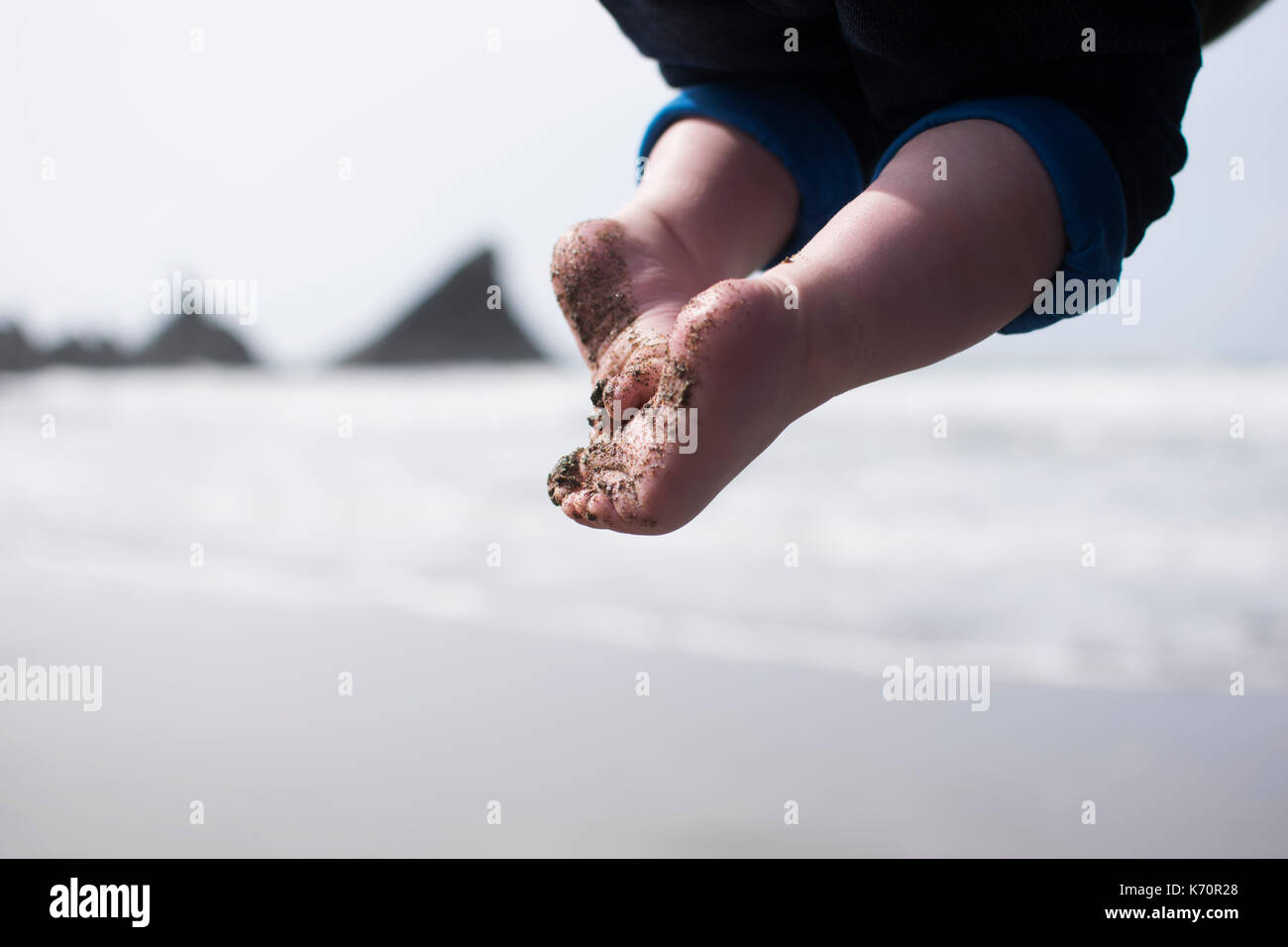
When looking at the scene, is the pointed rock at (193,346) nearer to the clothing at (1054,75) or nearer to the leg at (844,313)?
the clothing at (1054,75)

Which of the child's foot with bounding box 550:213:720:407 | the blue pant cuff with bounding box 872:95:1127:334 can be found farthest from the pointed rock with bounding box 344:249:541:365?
the blue pant cuff with bounding box 872:95:1127:334

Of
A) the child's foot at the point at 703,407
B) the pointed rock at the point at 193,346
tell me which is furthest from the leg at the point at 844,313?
the pointed rock at the point at 193,346

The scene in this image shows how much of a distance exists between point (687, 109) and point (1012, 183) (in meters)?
0.33

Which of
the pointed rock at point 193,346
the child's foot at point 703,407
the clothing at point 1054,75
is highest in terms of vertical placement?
the pointed rock at point 193,346

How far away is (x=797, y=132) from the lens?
2.79 feet

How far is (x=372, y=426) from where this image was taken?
4.04 metres

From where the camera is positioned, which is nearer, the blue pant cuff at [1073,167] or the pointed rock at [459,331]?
the blue pant cuff at [1073,167]

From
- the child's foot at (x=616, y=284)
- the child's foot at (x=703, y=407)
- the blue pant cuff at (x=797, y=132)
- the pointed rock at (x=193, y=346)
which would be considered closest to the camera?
the child's foot at (x=703, y=407)

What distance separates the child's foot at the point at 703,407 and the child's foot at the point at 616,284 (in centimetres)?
10

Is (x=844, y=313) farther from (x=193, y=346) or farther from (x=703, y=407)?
(x=193, y=346)

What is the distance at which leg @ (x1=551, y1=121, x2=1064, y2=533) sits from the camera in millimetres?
590

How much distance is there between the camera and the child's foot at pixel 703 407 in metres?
0.59

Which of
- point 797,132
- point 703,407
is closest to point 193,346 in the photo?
point 797,132

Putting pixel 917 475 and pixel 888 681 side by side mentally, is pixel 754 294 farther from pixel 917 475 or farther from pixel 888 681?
pixel 917 475
